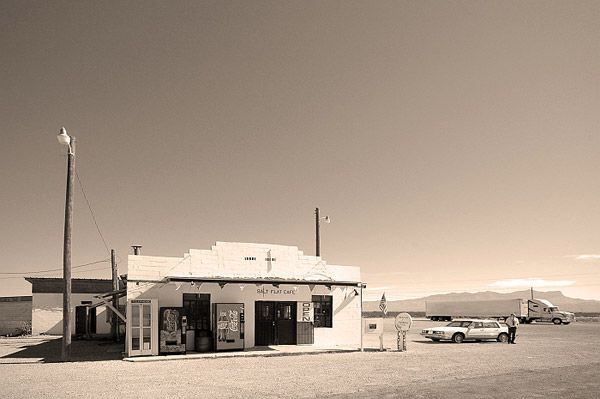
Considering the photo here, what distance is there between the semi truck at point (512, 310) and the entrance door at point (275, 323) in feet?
136

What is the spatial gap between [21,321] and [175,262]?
98.2 feet

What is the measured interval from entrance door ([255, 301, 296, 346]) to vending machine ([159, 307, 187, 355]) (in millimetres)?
3991

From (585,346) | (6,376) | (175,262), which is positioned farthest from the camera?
(585,346)

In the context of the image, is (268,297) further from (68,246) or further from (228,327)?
(68,246)

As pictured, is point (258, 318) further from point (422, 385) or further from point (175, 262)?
point (422, 385)

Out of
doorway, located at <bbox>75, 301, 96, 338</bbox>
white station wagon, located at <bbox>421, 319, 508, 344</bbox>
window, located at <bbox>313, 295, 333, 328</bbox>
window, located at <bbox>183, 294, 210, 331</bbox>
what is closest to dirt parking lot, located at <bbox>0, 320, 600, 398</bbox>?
window, located at <bbox>183, 294, 210, 331</bbox>

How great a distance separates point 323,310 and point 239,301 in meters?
4.63

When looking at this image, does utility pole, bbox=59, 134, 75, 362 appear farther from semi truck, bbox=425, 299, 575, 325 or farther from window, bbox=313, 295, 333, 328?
semi truck, bbox=425, 299, 575, 325

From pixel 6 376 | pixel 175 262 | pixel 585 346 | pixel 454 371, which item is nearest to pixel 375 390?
pixel 454 371

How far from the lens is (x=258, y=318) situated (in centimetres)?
2658

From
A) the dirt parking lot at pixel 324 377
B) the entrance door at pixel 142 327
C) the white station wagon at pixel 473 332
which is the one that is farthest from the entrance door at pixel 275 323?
the white station wagon at pixel 473 332

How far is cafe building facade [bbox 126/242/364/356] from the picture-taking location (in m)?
22.9

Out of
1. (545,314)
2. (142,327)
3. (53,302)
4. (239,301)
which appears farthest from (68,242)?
(545,314)

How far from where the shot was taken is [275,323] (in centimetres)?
2706
